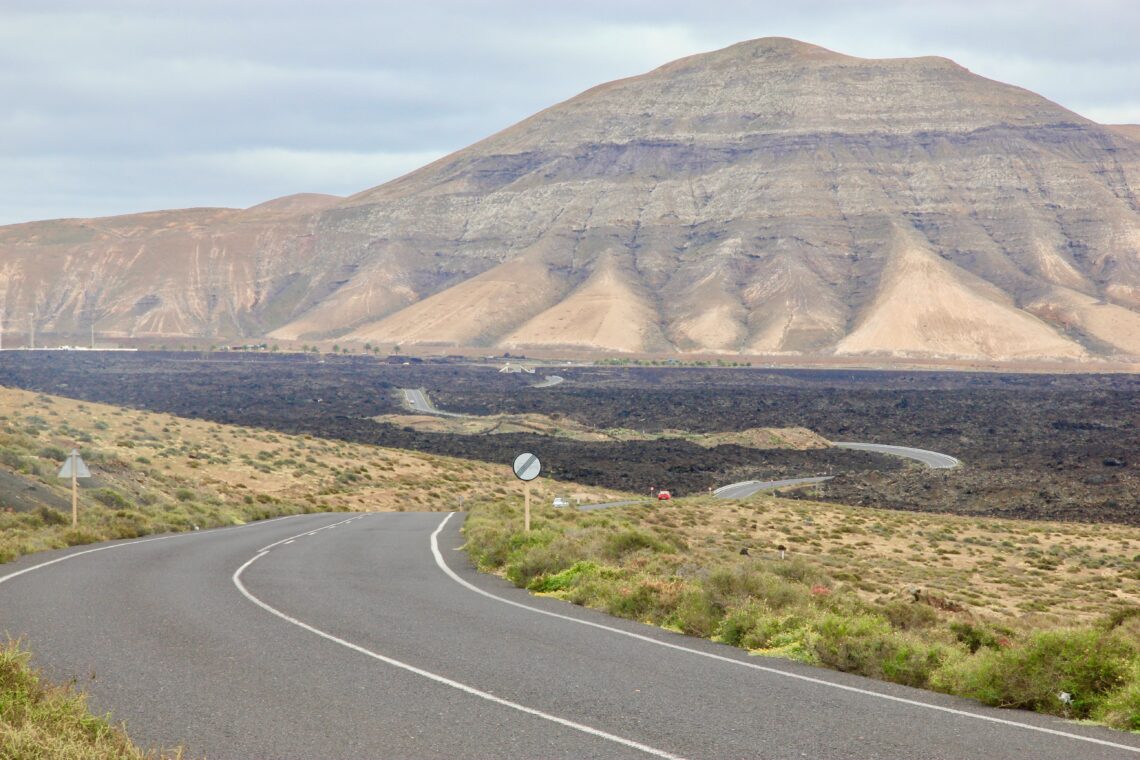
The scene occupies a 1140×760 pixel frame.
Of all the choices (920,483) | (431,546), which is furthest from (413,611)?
(920,483)

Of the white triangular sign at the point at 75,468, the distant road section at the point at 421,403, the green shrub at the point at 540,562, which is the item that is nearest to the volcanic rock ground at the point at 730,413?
the distant road section at the point at 421,403

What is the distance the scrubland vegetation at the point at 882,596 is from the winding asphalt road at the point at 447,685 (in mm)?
512

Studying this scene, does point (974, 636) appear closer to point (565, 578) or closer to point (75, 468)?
point (565, 578)

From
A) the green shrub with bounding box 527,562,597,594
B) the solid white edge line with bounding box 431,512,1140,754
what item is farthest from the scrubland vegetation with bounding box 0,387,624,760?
the green shrub with bounding box 527,562,597,594

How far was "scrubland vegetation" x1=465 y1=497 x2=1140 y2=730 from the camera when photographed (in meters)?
9.90

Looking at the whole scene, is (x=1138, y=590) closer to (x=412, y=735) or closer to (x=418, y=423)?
(x=412, y=735)

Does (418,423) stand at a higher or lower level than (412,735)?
lower

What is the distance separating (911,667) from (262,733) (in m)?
6.22

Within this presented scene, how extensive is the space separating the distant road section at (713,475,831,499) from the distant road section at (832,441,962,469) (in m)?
11.9

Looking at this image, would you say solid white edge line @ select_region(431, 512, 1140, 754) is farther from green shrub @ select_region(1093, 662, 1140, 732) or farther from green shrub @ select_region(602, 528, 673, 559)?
green shrub @ select_region(602, 528, 673, 559)

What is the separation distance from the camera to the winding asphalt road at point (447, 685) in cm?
816

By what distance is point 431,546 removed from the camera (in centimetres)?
2469

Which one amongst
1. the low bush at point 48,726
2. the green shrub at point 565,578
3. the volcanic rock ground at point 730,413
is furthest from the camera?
the volcanic rock ground at point 730,413

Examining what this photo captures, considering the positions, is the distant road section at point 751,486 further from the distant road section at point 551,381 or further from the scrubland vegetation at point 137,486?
the distant road section at point 551,381
